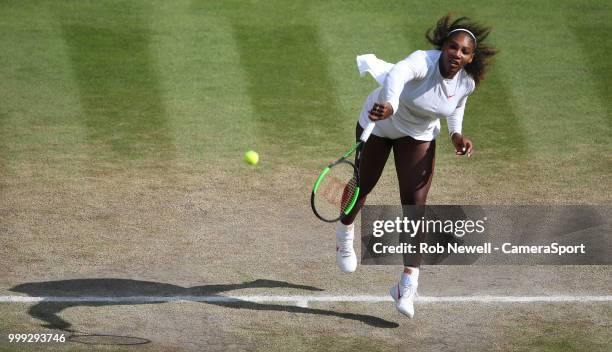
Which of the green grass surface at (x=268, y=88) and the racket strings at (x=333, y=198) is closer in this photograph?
the racket strings at (x=333, y=198)

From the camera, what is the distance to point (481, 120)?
13.6 meters

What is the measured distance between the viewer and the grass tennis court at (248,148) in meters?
9.09

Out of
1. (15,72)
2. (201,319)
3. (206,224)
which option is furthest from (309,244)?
(15,72)

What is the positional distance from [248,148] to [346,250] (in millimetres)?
3310

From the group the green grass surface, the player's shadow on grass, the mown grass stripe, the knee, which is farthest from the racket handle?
the mown grass stripe

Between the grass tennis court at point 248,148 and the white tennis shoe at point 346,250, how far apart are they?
0.16 metres

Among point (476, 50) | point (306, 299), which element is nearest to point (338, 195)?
point (306, 299)

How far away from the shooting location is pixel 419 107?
8977 millimetres

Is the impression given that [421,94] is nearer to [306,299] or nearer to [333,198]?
[333,198]

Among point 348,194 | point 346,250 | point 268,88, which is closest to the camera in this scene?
point 348,194

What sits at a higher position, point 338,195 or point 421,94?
point 421,94

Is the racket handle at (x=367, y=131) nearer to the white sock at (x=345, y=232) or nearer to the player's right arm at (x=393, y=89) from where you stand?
the player's right arm at (x=393, y=89)

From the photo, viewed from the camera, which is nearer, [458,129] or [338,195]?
[458,129]

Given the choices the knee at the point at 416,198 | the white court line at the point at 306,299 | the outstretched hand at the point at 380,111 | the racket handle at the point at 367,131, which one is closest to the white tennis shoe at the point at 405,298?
the white court line at the point at 306,299
